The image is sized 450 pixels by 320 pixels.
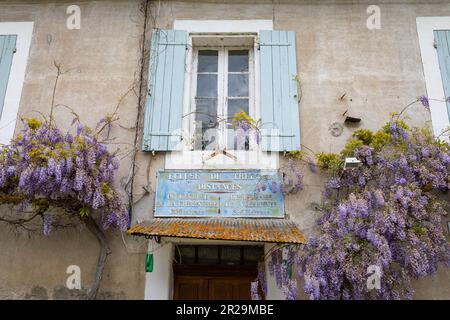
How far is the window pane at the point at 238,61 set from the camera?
5.51 meters

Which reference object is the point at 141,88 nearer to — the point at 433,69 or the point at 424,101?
the point at 424,101

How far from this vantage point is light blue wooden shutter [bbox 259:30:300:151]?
495 centimetres

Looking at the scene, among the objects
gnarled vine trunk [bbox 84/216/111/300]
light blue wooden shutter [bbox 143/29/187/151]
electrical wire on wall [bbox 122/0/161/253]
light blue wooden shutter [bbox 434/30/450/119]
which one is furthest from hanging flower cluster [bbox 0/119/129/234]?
light blue wooden shutter [bbox 434/30/450/119]

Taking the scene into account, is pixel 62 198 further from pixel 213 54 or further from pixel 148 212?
pixel 213 54

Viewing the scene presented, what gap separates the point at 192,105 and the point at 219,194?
1.28 meters

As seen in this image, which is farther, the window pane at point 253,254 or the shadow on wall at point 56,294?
the window pane at point 253,254

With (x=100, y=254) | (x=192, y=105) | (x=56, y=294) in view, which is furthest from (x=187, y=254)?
(x=192, y=105)

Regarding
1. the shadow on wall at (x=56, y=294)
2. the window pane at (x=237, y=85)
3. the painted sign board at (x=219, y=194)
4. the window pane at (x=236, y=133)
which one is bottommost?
the shadow on wall at (x=56, y=294)

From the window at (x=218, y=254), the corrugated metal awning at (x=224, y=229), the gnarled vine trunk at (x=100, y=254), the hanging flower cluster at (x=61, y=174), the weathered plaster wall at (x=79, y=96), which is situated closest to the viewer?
the corrugated metal awning at (x=224, y=229)

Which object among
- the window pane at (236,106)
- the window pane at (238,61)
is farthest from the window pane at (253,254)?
the window pane at (238,61)

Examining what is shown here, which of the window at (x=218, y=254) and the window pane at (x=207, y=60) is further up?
the window pane at (x=207, y=60)

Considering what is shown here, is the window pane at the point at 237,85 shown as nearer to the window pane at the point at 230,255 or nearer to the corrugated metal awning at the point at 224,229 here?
the corrugated metal awning at the point at 224,229

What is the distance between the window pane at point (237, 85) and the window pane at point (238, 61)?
11 centimetres

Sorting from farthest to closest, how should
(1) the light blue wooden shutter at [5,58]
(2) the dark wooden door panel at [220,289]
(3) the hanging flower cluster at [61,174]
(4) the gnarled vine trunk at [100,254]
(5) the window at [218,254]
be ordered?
(1) the light blue wooden shutter at [5,58]
(5) the window at [218,254]
(2) the dark wooden door panel at [220,289]
(4) the gnarled vine trunk at [100,254]
(3) the hanging flower cluster at [61,174]
